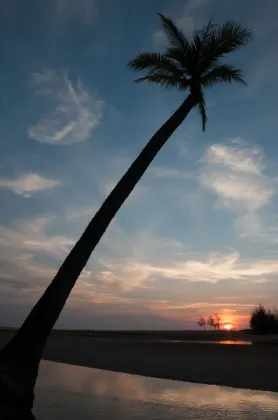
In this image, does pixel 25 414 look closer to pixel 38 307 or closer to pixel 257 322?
pixel 38 307

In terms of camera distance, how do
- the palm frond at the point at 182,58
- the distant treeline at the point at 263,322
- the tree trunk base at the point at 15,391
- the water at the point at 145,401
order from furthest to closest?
the distant treeline at the point at 263,322, the palm frond at the point at 182,58, the water at the point at 145,401, the tree trunk base at the point at 15,391

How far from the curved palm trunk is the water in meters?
1.00

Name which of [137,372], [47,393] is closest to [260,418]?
[47,393]

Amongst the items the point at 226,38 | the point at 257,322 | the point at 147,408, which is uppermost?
the point at 226,38

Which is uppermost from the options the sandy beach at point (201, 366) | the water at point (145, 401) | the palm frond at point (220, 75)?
the palm frond at point (220, 75)

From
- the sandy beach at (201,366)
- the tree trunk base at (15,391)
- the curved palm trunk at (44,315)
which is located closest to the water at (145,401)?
the tree trunk base at (15,391)

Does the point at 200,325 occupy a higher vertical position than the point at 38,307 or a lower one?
higher

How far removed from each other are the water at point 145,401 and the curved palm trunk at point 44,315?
1.00 meters

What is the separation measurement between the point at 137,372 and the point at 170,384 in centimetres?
415

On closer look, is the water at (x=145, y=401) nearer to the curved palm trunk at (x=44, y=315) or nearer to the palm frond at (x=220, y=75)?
the curved palm trunk at (x=44, y=315)

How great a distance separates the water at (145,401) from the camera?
363 inches

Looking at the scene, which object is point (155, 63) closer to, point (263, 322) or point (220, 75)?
point (220, 75)

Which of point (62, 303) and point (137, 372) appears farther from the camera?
point (137, 372)

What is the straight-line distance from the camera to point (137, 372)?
60.1 ft
